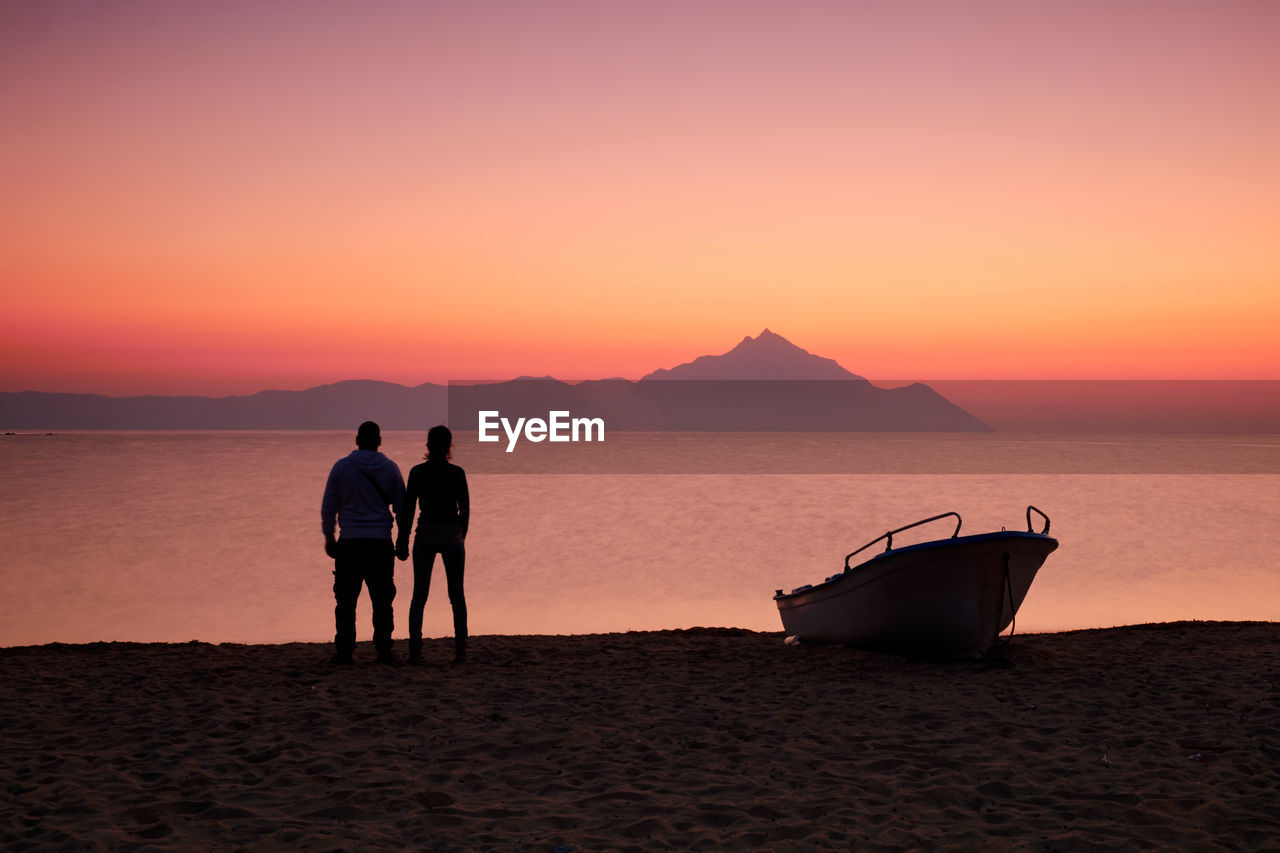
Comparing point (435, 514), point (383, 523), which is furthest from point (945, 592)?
A: point (383, 523)

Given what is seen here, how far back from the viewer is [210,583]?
23922mm

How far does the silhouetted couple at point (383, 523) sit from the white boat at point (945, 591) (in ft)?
14.0

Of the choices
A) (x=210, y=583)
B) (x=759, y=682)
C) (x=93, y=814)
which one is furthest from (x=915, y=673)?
(x=210, y=583)

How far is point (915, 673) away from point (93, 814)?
7531 mm

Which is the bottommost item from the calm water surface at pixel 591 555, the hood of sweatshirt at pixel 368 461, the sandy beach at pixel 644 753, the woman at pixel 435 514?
the calm water surface at pixel 591 555

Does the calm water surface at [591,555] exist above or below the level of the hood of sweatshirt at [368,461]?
below

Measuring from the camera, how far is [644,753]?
22.7ft

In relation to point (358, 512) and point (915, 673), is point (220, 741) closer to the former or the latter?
point (358, 512)

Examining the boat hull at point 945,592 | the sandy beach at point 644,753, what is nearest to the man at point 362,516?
the sandy beach at point 644,753

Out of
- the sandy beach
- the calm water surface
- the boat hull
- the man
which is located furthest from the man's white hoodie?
the calm water surface

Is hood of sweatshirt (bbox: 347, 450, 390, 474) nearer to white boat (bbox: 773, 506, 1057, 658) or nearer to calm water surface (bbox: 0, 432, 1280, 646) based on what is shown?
white boat (bbox: 773, 506, 1057, 658)

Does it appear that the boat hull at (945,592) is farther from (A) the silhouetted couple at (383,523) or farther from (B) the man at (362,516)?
(B) the man at (362,516)

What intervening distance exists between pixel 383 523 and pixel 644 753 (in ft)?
12.9

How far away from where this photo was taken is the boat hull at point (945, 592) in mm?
10039
